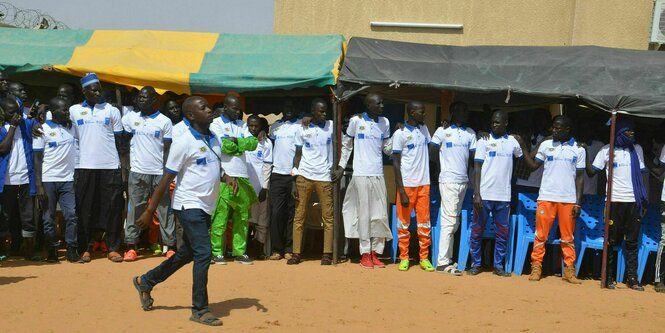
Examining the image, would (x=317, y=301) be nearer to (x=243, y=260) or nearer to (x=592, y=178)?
(x=243, y=260)

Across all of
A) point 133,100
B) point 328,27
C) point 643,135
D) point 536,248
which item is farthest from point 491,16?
point 133,100

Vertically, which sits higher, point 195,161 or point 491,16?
point 491,16

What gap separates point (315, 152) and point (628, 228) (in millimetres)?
3658

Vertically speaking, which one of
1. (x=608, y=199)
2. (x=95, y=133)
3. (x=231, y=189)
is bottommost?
(x=231, y=189)

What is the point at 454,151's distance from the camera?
990cm

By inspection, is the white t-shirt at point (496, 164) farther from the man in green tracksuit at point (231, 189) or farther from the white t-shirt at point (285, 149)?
the man in green tracksuit at point (231, 189)

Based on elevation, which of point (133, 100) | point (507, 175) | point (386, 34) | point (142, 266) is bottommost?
point (142, 266)

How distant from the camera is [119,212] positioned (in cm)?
1016

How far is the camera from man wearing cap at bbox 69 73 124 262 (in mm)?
9797

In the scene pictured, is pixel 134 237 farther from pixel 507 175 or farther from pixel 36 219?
pixel 507 175

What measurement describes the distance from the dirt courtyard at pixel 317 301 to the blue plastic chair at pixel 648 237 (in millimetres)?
370

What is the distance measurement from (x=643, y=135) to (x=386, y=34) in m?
4.89

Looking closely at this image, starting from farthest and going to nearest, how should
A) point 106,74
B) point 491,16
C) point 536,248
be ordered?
point 491,16 → point 106,74 → point 536,248

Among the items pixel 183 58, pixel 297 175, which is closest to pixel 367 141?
pixel 297 175
